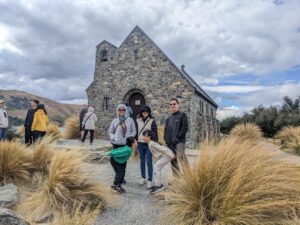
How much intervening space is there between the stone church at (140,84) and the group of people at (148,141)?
10.4 metres

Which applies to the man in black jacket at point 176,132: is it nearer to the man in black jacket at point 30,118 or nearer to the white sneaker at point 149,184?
the white sneaker at point 149,184

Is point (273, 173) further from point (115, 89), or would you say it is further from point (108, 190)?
point (115, 89)

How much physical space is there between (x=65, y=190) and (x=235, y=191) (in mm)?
2589

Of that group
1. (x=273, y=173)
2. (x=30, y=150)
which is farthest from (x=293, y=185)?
(x=30, y=150)

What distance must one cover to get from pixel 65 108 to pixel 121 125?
100032 mm

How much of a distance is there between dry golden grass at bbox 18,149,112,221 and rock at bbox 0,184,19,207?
0.43 ft

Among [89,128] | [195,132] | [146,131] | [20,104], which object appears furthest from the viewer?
[20,104]

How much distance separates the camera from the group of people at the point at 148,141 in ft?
18.6

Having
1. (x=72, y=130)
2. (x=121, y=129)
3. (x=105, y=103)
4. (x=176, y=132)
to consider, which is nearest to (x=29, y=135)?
(x=121, y=129)

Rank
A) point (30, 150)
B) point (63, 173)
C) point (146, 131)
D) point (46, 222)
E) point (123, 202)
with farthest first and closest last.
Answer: point (30, 150), point (146, 131), point (123, 202), point (63, 173), point (46, 222)

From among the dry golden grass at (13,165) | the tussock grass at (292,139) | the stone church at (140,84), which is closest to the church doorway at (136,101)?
the stone church at (140,84)

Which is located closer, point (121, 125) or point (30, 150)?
point (121, 125)

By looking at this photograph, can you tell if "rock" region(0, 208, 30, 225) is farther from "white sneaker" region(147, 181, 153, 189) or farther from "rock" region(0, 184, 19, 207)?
"white sneaker" region(147, 181, 153, 189)

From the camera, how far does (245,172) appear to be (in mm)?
3871
